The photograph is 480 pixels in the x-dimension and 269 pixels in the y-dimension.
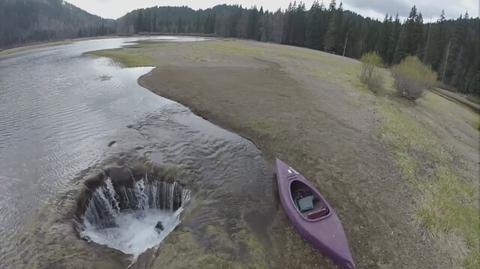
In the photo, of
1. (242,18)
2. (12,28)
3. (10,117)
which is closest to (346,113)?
(10,117)

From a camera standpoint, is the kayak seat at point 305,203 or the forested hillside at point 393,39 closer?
the kayak seat at point 305,203

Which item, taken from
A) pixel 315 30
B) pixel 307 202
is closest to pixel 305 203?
pixel 307 202

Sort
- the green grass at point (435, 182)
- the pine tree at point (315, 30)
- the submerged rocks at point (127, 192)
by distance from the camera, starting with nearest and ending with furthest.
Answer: the submerged rocks at point (127, 192) → the green grass at point (435, 182) → the pine tree at point (315, 30)

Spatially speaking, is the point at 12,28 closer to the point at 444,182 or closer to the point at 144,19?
the point at 144,19

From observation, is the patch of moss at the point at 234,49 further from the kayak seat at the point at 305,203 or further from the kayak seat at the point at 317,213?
the kayak seat at the point at 317,213

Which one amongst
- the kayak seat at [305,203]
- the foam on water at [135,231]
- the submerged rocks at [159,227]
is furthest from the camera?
the kayak seat at [305,203]

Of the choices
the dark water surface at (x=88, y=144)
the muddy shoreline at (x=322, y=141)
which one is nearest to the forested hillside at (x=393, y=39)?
the muddy shoreline at (x=322, y=141)

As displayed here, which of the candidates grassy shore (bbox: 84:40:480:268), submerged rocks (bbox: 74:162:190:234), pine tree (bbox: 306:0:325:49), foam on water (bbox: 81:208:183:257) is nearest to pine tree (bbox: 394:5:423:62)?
pine tree (bbox: 306:0:325:49)

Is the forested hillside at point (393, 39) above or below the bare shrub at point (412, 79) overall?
above

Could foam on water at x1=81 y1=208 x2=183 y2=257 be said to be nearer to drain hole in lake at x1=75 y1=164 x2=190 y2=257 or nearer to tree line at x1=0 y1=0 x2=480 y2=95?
drain hole in lake at x1=75 y1=164 x2=190 y2=257
